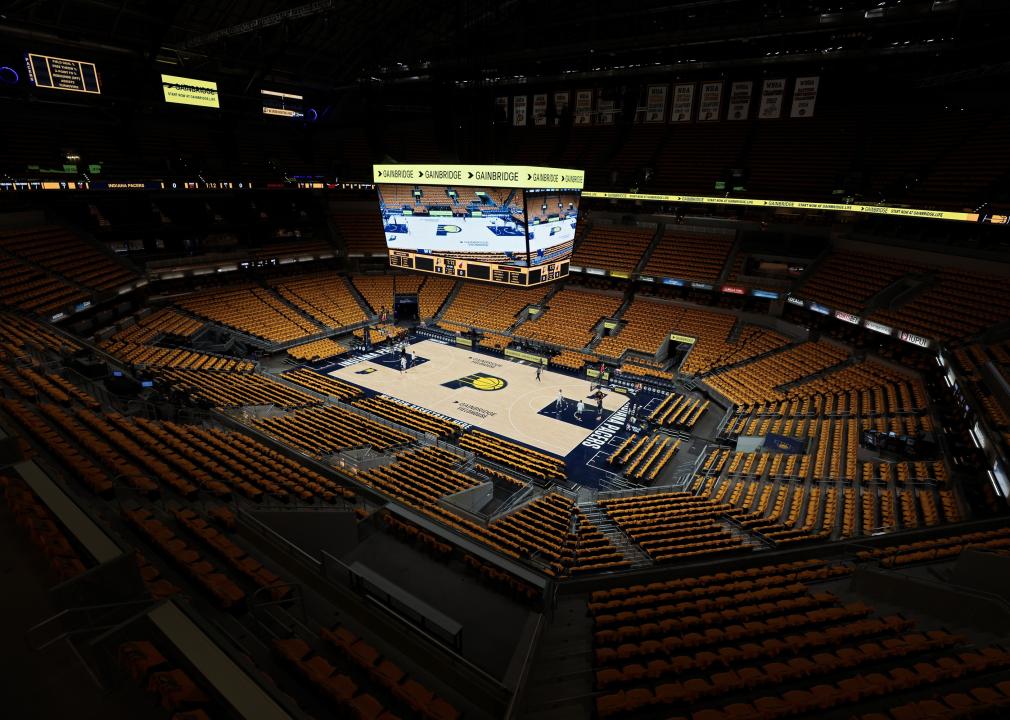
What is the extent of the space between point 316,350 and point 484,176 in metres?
17.0

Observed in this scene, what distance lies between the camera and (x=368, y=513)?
449 inches

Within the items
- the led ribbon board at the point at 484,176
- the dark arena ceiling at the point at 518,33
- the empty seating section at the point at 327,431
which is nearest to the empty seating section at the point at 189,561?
the empty seating section at the point at 327,431

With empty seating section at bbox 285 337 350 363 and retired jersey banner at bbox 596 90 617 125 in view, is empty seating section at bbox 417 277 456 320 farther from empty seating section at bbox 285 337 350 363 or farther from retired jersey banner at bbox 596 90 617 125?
retired jersey banner at bbox 596 90 617 125

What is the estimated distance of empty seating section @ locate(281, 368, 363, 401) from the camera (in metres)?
23.5

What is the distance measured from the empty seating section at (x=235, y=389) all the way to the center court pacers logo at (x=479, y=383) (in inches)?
270

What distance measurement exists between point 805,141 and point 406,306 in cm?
2850

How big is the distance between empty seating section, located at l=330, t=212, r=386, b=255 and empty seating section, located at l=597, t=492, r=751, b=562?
97.0 ft

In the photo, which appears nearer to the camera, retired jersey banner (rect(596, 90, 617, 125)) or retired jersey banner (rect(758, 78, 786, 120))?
retired jersey banner (rect(758, 78, 786, 120))

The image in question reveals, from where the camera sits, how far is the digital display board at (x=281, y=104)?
106 feet

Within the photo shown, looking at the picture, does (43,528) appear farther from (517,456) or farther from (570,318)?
(570,318)

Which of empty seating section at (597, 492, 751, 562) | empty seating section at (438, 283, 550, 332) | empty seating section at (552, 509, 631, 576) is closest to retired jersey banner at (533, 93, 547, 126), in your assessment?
empty seating section at (438, 283, 550, 332)

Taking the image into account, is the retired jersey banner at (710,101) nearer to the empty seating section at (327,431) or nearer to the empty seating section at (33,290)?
the empty seating section at (327,431)

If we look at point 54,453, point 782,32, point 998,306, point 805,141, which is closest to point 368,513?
point 54,453

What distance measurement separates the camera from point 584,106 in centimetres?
3816
